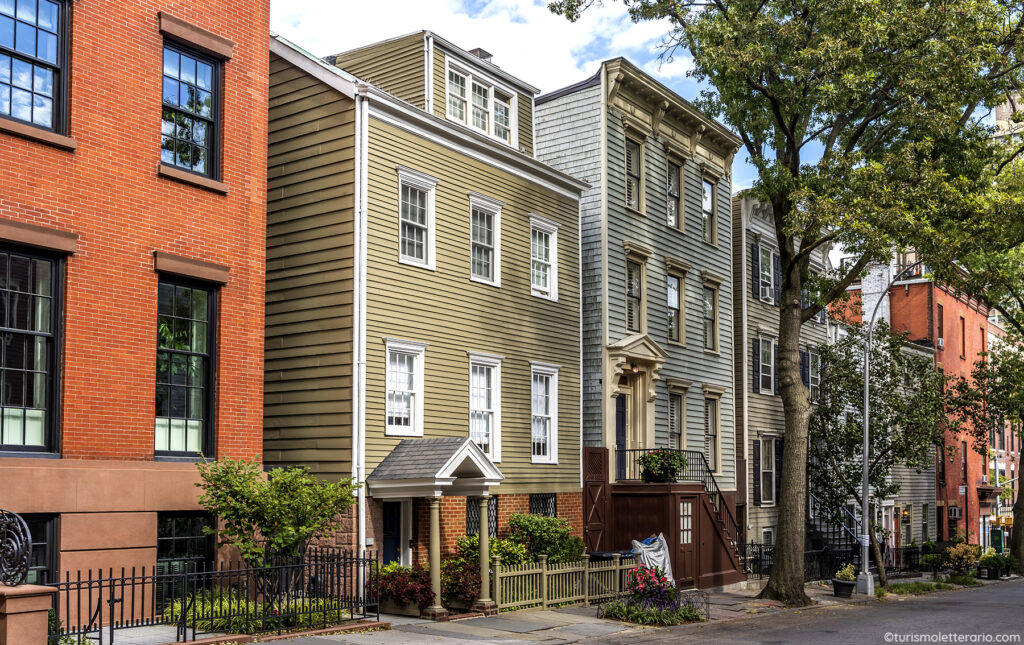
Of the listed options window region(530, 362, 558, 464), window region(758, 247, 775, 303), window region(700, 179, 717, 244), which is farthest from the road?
window region(758, 247, 775, 303)

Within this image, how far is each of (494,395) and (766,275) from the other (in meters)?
17.6

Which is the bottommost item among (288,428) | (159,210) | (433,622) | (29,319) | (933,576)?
(933,576)

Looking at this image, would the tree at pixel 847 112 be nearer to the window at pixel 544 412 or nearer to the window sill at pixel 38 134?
the window at pixel 544 412

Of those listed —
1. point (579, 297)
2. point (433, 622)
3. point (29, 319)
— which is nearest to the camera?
point (29, 319)

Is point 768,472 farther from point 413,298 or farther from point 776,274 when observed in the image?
point 413,298

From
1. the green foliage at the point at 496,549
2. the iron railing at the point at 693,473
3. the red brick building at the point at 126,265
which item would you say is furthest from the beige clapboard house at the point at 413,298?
the iron railing at the point at 693,473

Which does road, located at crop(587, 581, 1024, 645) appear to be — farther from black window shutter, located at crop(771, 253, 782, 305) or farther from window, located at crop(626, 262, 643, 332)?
black window shutter, located at crop(771, 253, 782, 305)

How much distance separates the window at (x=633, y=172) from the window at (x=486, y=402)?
7.65m

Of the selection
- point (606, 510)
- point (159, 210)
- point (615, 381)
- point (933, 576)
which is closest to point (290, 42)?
point (159, 210)

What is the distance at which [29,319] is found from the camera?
588 inches

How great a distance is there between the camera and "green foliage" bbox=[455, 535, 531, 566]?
21.2 meters

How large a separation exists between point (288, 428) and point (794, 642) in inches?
408

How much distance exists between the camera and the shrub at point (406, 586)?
18.9 meters

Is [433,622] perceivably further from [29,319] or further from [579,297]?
[579,297]
